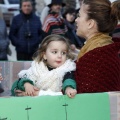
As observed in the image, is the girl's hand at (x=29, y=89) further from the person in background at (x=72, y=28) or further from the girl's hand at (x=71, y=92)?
the person in background at (x=72, y=28)

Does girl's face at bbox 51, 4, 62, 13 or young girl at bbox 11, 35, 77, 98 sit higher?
girl's face at bbox 51, 4, 62, 13

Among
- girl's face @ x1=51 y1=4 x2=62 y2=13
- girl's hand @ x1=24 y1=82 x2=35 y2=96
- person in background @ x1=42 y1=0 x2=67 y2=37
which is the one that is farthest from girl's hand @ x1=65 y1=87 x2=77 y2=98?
girl's face @ x1=51 y1=4 x2=62 y2=13

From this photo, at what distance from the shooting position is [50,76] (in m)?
3.56

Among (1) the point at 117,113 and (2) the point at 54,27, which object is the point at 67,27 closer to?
(2) the point at 54,27

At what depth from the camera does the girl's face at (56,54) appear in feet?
12.1

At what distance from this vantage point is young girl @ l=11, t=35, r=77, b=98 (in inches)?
138

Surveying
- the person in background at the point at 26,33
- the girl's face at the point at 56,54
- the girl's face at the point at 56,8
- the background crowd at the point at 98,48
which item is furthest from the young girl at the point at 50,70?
the girl's face at the point at 56,8

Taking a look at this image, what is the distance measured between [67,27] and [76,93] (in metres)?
4.47

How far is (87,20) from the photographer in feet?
11.8

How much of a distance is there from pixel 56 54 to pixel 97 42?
40cm

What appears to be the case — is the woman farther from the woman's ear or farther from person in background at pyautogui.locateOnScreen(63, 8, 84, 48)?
person in background at pyautogui.locateOnScreen(63, 8, 84, 48)

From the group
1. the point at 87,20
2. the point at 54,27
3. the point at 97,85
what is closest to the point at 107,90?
the point at 97,85

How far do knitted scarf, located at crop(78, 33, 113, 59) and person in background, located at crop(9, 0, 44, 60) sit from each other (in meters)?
3.99

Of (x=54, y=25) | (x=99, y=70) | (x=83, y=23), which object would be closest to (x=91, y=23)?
(x=83, y=23)
